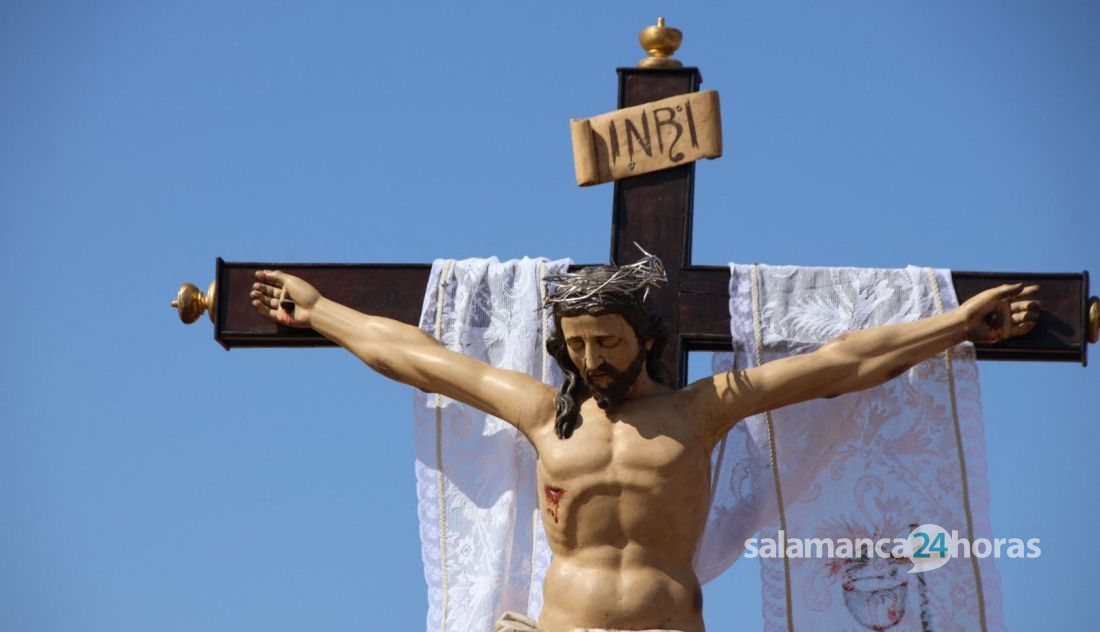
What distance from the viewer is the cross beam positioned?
19.3 ft

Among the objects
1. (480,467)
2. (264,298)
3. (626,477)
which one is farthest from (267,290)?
(626,477)

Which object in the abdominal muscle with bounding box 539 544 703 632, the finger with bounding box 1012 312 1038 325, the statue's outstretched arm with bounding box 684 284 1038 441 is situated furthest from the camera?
the finger with bounding box 1012 312 1038 325

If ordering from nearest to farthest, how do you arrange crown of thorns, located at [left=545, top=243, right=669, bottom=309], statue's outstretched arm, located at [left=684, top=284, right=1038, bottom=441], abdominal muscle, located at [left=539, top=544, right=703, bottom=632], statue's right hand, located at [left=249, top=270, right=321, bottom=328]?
abdominal muscle, located at [left=539, top=544, right=703, bottom=632], crown of thorns, located at [left=545, top=243, right=669, bottom=309], statue's outstretched arm, located at [left=684, top=284, right=1038, bottom=441], statue's right hand, located at [left=249, top=270, right=321, bottom=328]

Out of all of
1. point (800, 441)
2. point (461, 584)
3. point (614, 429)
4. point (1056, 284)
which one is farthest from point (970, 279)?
point (461, 584)

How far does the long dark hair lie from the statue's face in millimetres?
19

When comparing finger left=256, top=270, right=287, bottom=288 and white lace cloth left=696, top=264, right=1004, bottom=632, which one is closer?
white lace cloth left=696, top=264, right=1004, bottom=632

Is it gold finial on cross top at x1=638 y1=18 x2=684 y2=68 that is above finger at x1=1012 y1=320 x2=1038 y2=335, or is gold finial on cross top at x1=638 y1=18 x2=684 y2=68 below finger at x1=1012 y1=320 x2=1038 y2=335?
above

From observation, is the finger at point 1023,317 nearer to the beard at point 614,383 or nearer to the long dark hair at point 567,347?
the long dark hair at point 567,347

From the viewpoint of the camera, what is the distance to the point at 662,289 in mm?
5953

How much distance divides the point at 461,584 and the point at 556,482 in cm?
53

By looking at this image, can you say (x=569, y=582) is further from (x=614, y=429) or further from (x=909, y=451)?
(x=909, y=451)

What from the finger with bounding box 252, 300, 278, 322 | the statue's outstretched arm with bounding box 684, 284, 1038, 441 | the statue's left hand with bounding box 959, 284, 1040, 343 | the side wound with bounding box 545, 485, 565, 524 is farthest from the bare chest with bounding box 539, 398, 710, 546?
the finger with bounding box 252, 300, 278, 322

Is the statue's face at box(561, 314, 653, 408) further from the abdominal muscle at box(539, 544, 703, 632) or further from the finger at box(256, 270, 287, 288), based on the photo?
the finger at box(256, 270, 287, 288)

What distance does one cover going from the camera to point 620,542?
5465 mm
